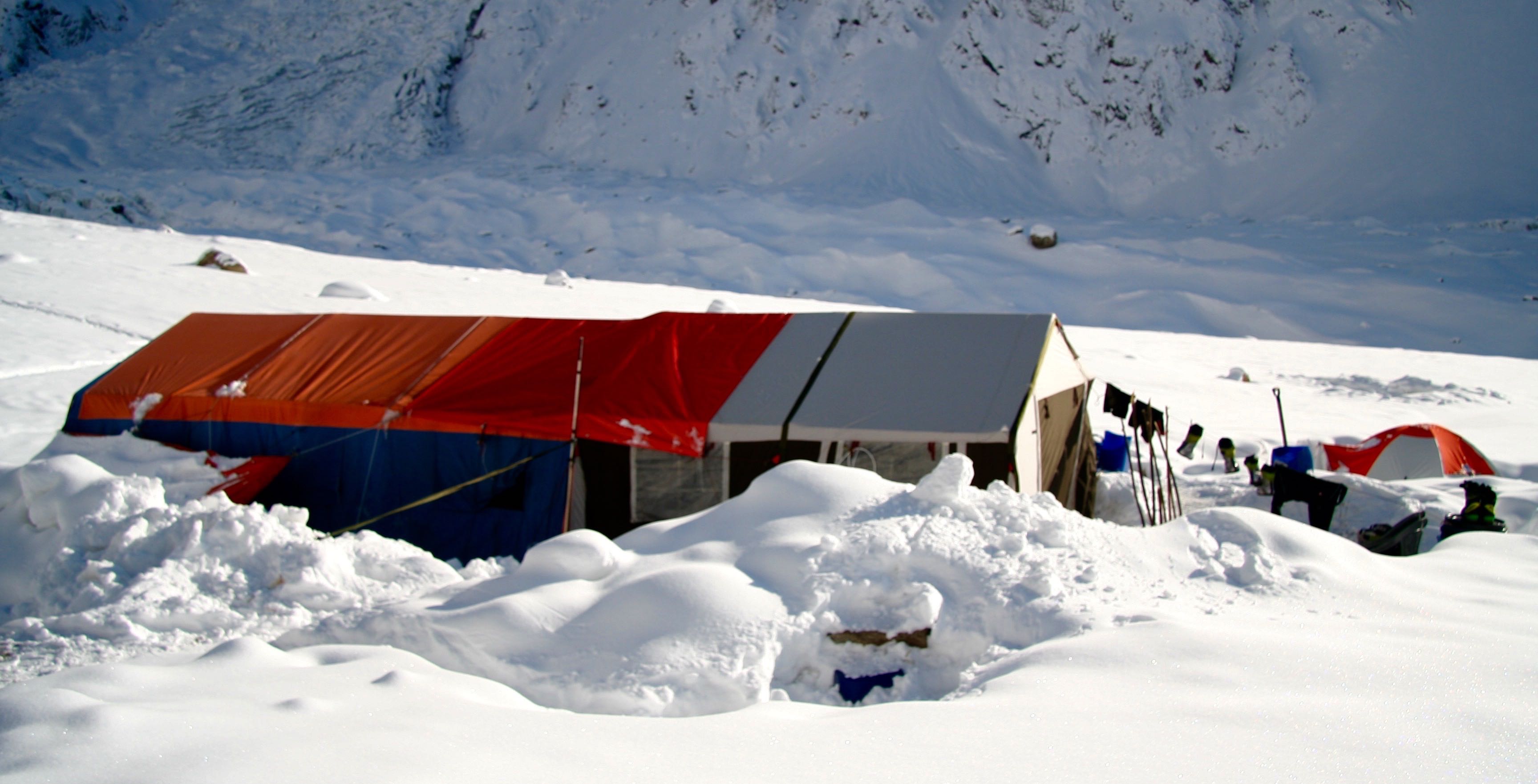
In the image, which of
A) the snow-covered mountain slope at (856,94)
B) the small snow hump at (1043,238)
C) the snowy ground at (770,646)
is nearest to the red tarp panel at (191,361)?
the snowy ground at (770,646)

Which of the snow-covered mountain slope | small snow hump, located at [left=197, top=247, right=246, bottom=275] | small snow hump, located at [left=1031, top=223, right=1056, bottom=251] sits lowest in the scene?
small snow hump, located at [left=197, top=247, right=246, bottom=275]

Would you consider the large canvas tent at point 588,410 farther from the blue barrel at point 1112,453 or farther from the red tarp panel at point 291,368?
the blue barrel at point 1112,453

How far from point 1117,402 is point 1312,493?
1.79 meters

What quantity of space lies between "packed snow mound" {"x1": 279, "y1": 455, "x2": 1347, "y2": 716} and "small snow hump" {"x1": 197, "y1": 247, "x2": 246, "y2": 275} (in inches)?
524

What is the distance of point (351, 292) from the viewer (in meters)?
14.2

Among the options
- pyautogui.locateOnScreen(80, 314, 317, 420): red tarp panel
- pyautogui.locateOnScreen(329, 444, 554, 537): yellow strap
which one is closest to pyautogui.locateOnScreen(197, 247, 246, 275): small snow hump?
pyautogui.locateOnScreen(80, 314, 317, 420): red tarp panel

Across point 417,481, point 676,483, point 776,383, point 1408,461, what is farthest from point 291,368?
point 1408,461

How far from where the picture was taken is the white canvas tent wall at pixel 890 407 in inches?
230

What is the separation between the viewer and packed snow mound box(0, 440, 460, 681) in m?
4.02

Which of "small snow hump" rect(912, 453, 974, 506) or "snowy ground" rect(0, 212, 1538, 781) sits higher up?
"small snow hump" rect(912, 453, 974, 506)

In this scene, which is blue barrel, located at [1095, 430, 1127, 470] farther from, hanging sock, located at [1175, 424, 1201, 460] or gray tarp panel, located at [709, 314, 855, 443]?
gray tarp panel, located at [709, 314, 855, 443]

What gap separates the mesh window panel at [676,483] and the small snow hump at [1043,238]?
18.0 m

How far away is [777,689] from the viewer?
3074 millimetres

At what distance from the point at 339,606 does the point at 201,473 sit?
108 inches
